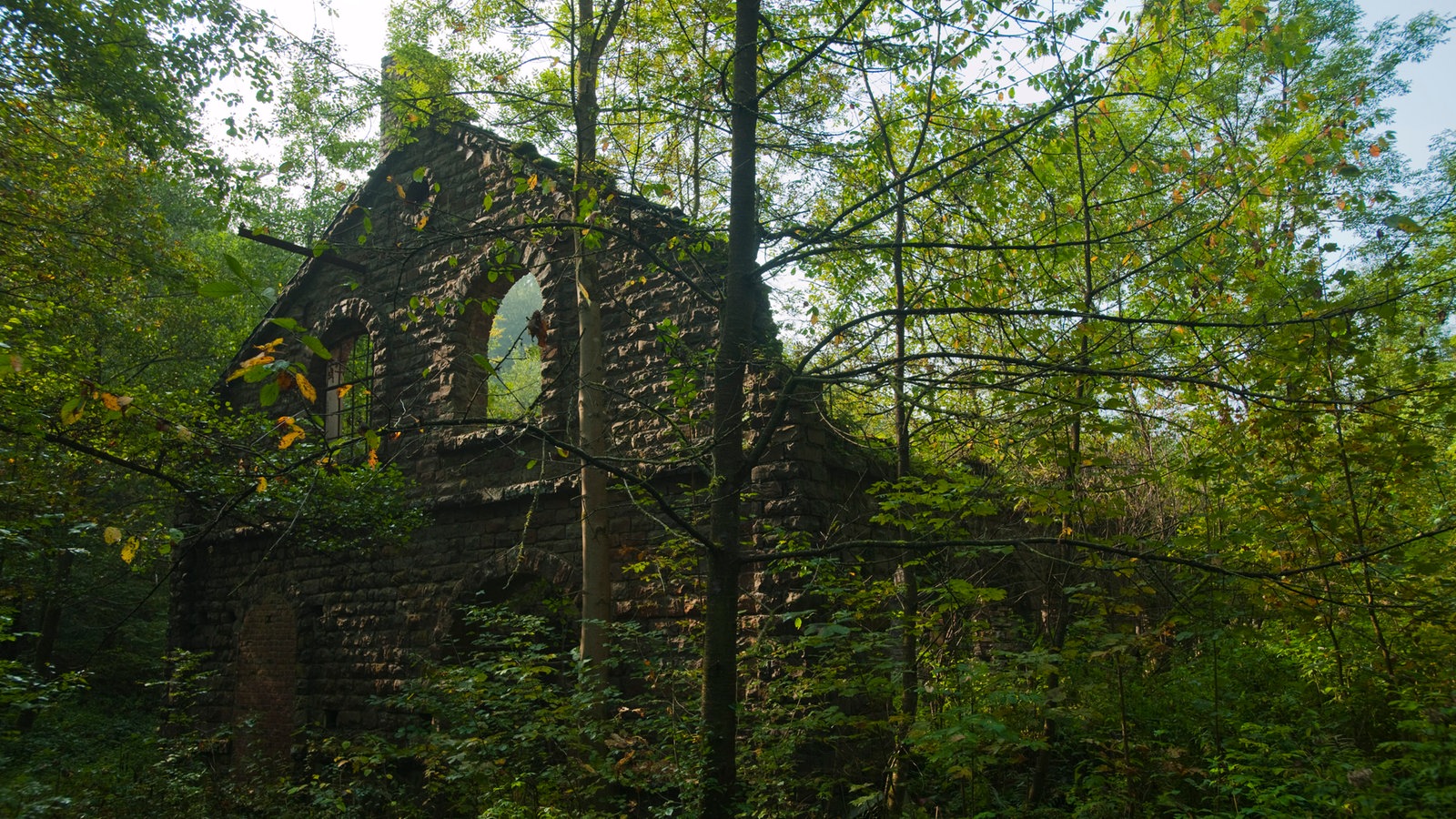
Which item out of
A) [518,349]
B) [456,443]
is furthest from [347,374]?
[456,443]

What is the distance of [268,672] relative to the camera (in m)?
12.1

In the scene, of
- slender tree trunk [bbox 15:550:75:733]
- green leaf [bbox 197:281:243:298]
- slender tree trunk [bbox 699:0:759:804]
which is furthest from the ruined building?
slender tree trunk [bbox 15:550:75:733]

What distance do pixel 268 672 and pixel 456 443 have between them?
17.7 feet

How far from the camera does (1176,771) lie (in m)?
4.99

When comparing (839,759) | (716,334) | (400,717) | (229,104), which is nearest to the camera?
(839,759)

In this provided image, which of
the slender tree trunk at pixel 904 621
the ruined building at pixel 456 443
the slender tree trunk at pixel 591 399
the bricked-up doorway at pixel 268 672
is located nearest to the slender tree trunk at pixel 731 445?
the ruined building at pixel 456 443

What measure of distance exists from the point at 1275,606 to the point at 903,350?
3.12m

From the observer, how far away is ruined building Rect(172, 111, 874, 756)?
7.13 m

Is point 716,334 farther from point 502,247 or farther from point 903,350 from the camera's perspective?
point 502,247

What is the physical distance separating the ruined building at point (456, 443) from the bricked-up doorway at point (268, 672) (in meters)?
0.03

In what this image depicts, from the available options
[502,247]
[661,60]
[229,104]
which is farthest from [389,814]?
[229,104]

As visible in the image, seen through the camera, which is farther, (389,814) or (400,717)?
(400,717)

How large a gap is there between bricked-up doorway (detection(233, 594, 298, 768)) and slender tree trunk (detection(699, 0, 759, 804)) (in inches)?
349

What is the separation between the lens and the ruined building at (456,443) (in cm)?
713
